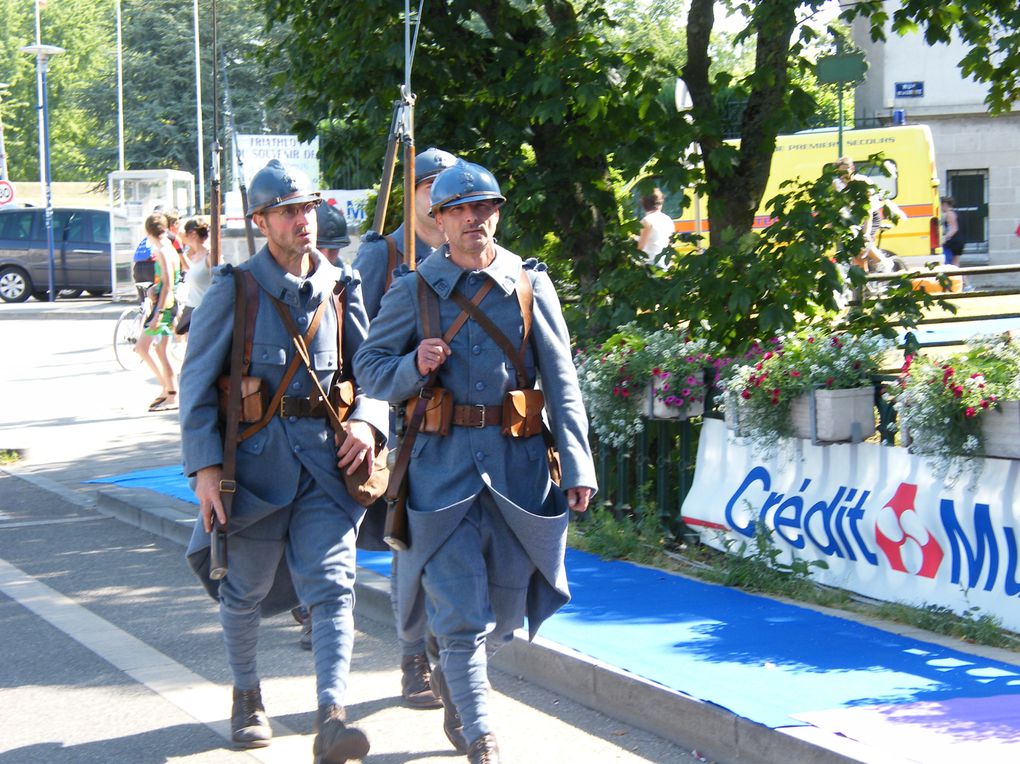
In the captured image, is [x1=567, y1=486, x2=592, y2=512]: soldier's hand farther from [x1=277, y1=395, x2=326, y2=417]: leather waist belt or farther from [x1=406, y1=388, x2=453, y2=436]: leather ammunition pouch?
[x1=277, y1=395, x2=326, y2=417]: leather waist belt

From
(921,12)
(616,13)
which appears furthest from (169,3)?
(921,12)

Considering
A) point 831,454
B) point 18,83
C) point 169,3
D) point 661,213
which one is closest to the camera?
point 831,454

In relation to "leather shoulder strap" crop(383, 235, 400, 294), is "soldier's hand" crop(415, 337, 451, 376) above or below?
below

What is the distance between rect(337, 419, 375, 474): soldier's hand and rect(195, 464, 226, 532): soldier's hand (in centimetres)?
42

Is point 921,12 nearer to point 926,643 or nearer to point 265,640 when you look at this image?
point 926,643

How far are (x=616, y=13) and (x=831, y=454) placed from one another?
7.00 meters

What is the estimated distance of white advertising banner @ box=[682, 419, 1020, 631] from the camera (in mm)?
5805

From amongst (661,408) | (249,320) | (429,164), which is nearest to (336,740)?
(249,320)

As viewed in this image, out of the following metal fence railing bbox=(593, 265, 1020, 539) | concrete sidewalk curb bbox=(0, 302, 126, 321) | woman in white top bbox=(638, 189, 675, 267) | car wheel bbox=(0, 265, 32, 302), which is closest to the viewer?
metal fence railing bbox=(593, 265, 1020, 539)

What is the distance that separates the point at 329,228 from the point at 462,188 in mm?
2179

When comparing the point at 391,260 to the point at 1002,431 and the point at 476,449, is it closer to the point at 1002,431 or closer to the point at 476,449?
the point at 476,449

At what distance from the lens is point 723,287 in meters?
8.12

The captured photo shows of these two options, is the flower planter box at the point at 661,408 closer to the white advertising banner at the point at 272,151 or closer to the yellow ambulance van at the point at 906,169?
the yellow ambulance van at the point at 906,169

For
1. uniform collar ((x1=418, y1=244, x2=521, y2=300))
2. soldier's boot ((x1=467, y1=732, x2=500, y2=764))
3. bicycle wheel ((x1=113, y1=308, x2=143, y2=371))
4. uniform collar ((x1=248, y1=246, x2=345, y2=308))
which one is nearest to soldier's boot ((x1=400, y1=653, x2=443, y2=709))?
soldier's boot ((x1=467, y1=732, x2=500, y2=764))
